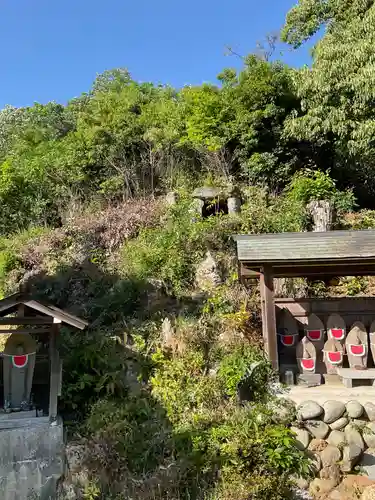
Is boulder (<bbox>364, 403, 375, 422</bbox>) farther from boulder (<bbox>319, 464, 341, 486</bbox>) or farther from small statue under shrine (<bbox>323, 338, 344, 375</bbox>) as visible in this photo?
small statue under shrine (<bbox>323, 338, 344, 375</bbox>)

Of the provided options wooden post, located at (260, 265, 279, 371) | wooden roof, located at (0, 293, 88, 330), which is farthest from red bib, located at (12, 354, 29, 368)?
wooden post, located at (260, 265, 279, 371)

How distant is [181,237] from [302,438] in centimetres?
634

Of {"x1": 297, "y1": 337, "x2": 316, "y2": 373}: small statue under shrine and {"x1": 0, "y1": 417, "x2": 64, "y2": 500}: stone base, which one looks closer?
{"x1": 0, "y1": 417, "x2": 64, "y2": 500}: stone base

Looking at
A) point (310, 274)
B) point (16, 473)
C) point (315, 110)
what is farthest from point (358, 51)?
point (16, 473)

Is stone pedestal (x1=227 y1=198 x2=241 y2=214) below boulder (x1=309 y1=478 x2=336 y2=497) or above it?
above

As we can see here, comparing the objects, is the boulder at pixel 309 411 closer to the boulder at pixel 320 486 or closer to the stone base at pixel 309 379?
the boulder at pixel 320 486

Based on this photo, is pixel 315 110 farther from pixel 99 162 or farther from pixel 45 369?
pixel 45 369

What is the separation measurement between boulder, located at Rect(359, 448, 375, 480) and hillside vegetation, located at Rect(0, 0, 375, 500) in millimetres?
920

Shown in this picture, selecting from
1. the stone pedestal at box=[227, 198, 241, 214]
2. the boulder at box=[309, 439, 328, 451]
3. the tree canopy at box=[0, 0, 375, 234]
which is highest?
the tree canopy at box=[0, 0, 375, 234]

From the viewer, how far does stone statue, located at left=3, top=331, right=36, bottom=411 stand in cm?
632

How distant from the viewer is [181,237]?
1120 centimetres

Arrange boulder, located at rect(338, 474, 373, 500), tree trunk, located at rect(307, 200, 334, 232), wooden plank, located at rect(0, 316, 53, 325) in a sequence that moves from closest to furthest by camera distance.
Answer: boulder, located at rect(338, 474, 373, 500)
wooden plank, located at rect(0, 316, 53, 325)
tree trunk, located at rect(307, 200, 334, 232)

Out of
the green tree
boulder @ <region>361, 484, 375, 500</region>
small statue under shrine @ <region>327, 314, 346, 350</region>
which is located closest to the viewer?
boulder @ <region>361, 484, 375, 500</region>

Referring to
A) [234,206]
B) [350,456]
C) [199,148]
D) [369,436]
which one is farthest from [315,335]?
[199,148]
